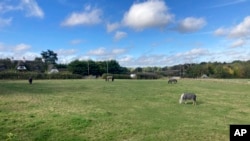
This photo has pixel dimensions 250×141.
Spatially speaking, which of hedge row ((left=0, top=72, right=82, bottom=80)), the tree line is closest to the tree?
Result: the tree line

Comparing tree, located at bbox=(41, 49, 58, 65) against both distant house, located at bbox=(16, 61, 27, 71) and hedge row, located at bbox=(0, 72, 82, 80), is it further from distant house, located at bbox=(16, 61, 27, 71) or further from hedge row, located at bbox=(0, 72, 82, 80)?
hedge row, located at bbox=(0, 72, 82, 80)

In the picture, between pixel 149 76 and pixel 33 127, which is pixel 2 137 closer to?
pixel 33 127

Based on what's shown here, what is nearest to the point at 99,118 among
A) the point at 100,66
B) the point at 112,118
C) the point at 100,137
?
the point at 112,118

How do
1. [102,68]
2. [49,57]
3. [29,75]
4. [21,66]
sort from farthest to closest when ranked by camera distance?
1. [49,57]
2. [102,68]
3. [21,66]
4. [29,75]

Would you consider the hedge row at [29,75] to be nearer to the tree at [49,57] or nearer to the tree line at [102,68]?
the tree line at [102,68]

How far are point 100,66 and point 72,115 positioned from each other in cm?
8828

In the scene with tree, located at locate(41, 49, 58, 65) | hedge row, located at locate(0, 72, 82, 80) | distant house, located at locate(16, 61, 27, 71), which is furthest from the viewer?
tree, located at locate(41, 49, 58, 65)

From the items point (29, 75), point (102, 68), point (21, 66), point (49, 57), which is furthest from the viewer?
point (49, 57)

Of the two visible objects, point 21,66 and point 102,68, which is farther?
point 102,68

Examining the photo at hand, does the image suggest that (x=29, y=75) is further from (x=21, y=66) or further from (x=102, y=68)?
(x=102, y=68)

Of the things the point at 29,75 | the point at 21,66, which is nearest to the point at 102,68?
the point at 21,66

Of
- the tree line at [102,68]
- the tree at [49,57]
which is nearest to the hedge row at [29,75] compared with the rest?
the tree line at [102,68]

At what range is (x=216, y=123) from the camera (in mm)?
13922

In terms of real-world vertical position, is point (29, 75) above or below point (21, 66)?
below
